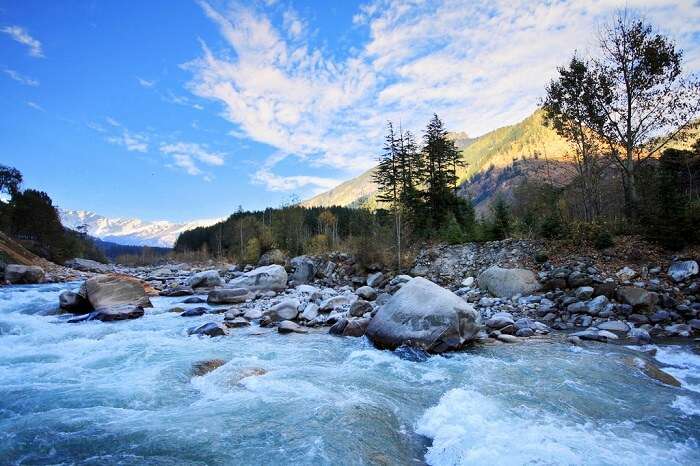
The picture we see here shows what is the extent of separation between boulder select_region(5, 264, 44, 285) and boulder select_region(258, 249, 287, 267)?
63.3 feet

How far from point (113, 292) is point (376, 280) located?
14.9 metres

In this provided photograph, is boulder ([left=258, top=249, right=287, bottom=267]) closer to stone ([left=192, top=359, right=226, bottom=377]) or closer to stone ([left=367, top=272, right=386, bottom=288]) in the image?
stone ([left=367, top=272, right=386, bottom=288])

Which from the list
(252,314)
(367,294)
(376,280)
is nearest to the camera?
(252,314)

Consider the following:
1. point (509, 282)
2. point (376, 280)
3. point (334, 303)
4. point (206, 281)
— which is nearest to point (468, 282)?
point (509, 282)

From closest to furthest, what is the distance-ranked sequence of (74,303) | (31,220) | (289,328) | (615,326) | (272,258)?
(615,326) < (289,328) < (74,303) < (272,258) < (31,220)

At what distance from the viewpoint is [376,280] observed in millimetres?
24828

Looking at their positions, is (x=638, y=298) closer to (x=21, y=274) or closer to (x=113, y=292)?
(x=113, y=292)

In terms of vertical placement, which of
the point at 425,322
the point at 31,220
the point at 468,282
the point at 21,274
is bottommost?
the point at 425,322

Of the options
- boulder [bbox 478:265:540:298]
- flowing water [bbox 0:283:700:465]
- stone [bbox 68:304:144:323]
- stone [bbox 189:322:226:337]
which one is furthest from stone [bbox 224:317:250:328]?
boulder [bbox 478:265:540:298]

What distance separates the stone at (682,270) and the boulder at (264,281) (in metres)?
21.2

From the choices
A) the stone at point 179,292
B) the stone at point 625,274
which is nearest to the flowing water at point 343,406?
the stone at point 625,274

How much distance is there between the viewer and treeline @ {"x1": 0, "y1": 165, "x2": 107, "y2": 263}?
180 feet

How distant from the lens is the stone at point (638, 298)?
1274 centimetres

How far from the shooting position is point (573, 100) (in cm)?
2220
